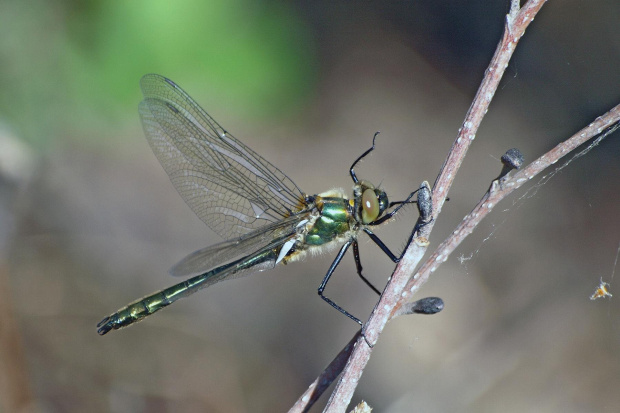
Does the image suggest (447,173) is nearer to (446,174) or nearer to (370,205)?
(446,174)

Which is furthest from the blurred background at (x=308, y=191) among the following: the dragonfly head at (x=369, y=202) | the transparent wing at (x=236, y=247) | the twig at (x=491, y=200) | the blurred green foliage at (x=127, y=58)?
the twig at (x=491, y=200)

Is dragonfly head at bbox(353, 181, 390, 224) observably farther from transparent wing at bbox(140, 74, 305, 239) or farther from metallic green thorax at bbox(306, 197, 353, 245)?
transparent wing at bbox(140, 74, 305, 239)

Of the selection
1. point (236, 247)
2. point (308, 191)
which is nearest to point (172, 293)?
point (236, 247)

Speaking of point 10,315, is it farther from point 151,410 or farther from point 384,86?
point 384,86

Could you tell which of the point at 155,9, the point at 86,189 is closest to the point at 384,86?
the point at 155,9

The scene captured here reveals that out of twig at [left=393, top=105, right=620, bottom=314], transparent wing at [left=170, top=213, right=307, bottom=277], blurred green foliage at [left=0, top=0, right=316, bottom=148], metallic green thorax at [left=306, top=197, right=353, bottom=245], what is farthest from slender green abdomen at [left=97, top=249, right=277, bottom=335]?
blurred green foliage at [left=0, top=0, right=316, bottom=148]
